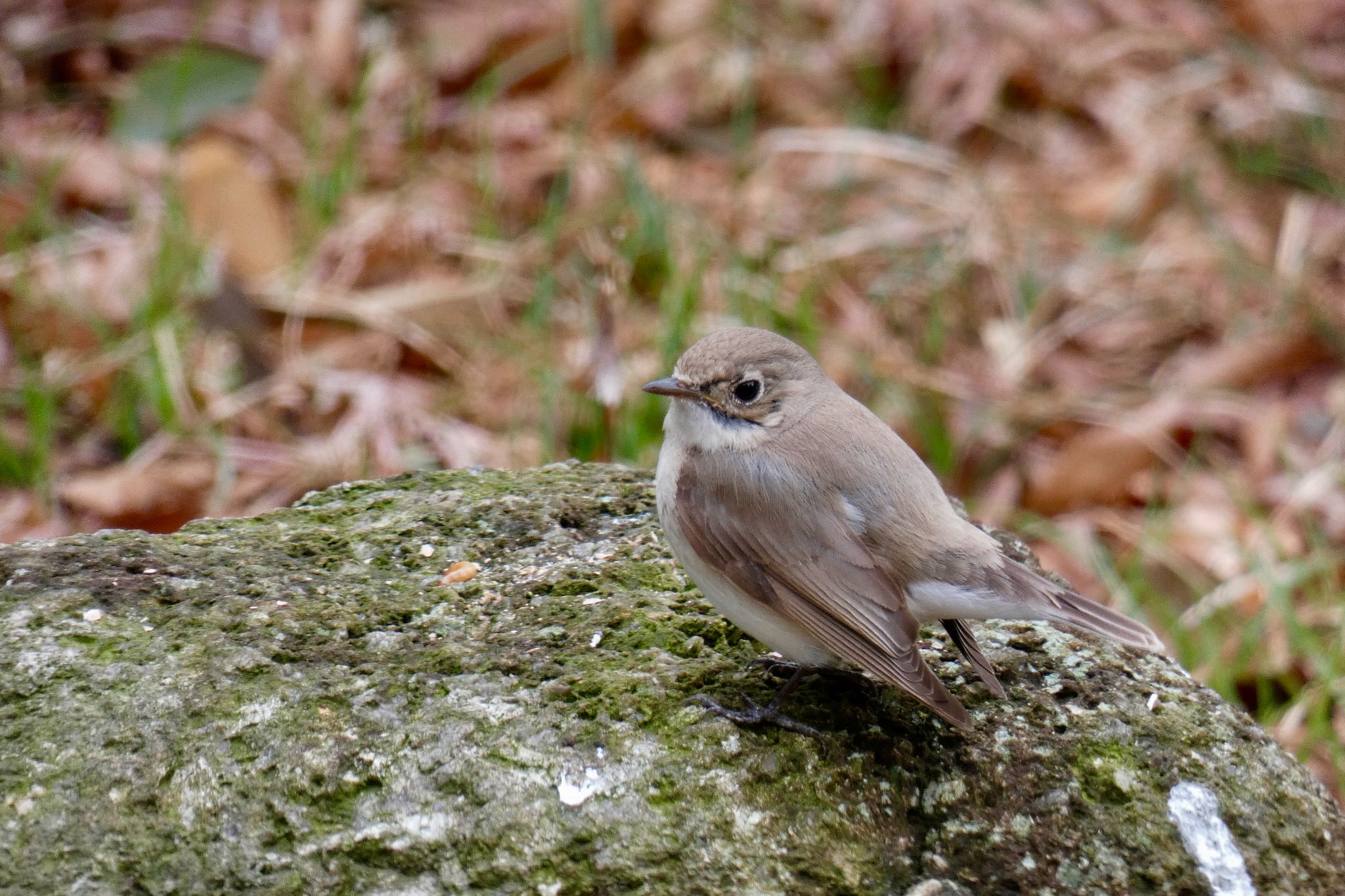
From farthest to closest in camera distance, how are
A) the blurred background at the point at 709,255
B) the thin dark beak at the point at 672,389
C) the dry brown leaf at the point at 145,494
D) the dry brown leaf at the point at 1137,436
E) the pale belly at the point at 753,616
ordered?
the dry brown leaf at the point at 1137,436 → the blurred background at the point at 709,255 → the dry brown leaf at the point at 145,494 → the thin dark beak at the point at 672,389 → the pale belly at the point at 753,616

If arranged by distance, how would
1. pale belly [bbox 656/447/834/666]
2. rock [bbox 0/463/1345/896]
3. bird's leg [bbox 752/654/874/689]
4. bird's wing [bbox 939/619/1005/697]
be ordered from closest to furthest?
rock [bbox 0/463/1345/896]
bird's wing [bbox 939/619/1005/697]
pale belly [bbox 656/447/834/666]
bird's leg [bbox 752/654/874/689]

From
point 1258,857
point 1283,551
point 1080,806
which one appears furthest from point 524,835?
point 1283,551

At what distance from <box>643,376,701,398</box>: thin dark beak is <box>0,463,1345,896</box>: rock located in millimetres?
477

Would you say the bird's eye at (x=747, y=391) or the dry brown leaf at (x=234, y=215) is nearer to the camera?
the bird's eye at (x=747, y=391)

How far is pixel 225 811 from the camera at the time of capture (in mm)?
2668

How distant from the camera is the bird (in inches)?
118

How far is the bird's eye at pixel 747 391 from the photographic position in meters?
3.46

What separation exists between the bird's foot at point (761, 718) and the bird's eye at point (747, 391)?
0.78m

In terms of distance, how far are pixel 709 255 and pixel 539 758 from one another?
3707mm

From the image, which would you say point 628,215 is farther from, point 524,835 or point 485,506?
point 524,835

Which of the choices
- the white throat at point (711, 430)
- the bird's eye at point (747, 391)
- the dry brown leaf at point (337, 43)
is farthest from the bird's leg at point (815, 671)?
the dry brown leaf at point (337, 43)

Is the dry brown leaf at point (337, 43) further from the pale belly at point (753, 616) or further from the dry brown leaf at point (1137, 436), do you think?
the pale belly at point (753, 616)

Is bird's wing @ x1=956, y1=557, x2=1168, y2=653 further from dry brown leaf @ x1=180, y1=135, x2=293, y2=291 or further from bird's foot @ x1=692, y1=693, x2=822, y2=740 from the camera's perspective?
dry brown leaf @ x1=180, y1=135, x2=293, y2=291

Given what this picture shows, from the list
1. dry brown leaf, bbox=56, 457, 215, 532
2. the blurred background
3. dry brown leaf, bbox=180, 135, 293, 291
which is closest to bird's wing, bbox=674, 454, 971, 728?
the blurred background
